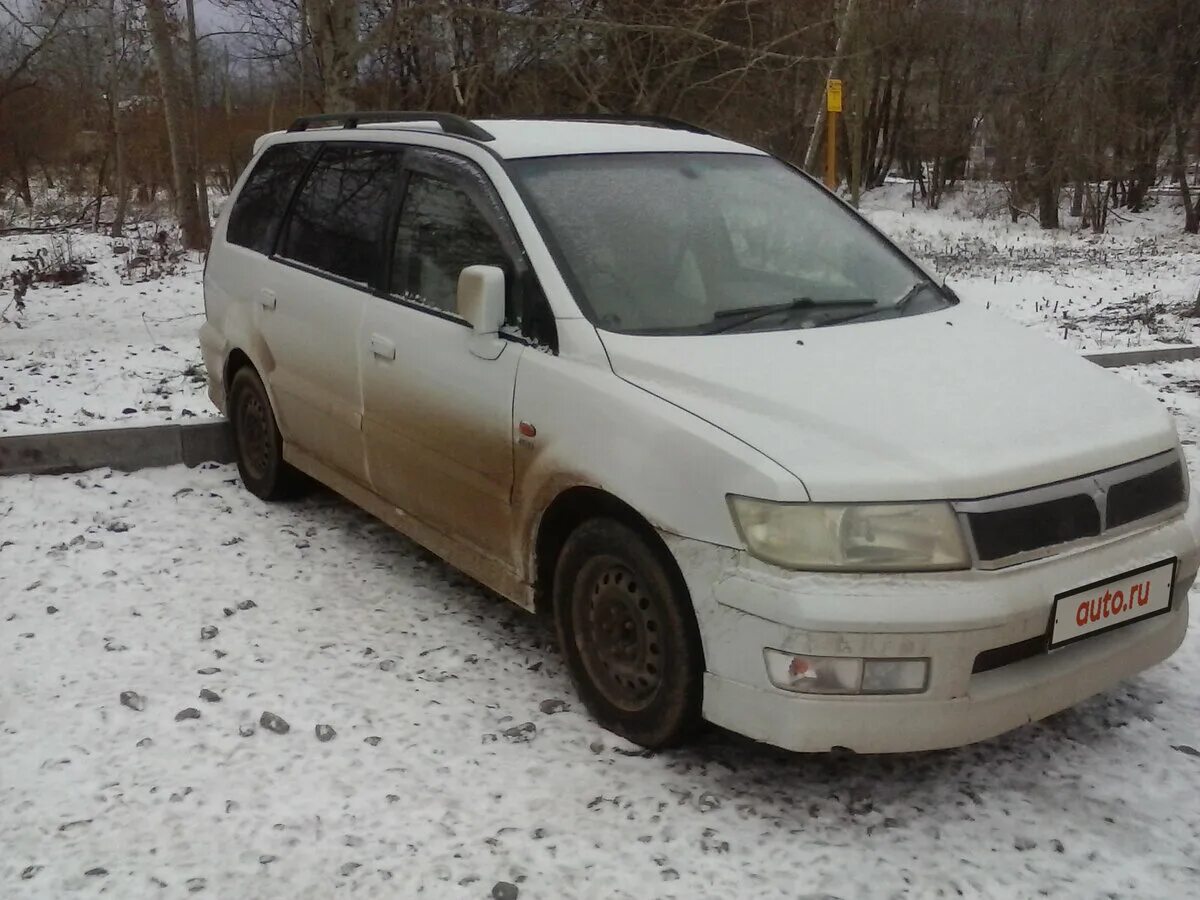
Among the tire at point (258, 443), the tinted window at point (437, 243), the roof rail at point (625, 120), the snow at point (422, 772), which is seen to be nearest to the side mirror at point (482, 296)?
the tinted window at point (437, 243)

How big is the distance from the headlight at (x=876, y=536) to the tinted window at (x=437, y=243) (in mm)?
1442

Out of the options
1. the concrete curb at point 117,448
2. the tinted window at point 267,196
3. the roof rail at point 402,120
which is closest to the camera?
the roof rail at point 402,120

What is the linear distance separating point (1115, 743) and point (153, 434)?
15.9 feet

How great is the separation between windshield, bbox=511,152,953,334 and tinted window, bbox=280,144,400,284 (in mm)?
826

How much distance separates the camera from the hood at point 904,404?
113 inches

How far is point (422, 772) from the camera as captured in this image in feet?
10.9

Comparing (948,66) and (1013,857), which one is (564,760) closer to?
(1013,857)

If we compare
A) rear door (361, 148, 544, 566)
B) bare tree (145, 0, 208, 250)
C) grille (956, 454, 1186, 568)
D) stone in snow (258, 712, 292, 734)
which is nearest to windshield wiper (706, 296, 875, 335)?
rear door (361, 148, 544, 566)

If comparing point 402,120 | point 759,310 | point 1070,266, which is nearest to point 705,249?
point 759,310

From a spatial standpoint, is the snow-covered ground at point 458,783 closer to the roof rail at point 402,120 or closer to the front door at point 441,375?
the front door at point 441,375

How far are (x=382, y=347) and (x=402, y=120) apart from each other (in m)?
1.06

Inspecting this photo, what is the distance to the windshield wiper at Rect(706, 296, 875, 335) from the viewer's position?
3578mm

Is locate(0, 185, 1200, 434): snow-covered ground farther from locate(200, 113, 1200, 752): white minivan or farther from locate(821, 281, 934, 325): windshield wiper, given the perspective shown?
locate(200, 113, 1200, 752): white minivan

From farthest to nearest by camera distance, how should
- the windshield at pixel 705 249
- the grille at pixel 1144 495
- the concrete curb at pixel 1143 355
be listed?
the concrete curb at pixel 1143 355, the windshield at pixel 705 249, the grille at pixel 1144 495
